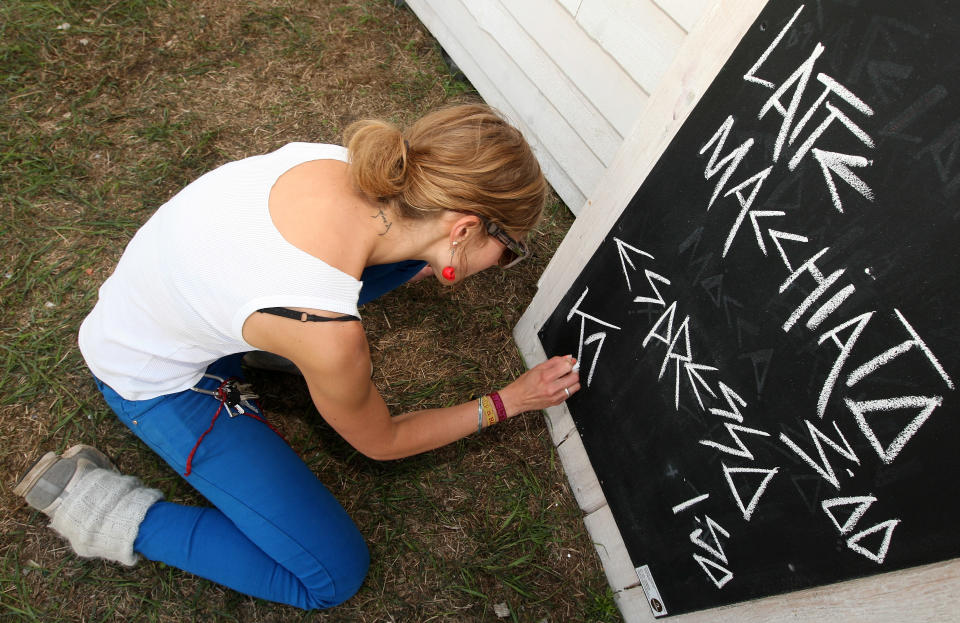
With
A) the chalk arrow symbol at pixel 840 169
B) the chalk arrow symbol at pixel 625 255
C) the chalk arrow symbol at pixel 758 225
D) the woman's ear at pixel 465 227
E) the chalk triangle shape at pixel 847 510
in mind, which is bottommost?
the woman's ear at pixel 465 227

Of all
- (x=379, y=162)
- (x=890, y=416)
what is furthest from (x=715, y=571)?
(x=379, y=162)

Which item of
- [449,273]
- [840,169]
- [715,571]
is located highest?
[840,169]

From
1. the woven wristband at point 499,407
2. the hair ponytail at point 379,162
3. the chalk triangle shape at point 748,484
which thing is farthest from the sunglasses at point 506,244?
the chalk triangle shape at point 748,484

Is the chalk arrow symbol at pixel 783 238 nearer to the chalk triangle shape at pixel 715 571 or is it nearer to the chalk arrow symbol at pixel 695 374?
the chalk arrow symbol at pixel 695 374

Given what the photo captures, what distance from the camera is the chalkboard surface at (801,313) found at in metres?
0.86

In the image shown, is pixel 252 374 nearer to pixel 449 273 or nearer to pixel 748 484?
pixel 449 273

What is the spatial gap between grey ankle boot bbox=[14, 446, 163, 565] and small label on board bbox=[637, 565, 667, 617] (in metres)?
1.37

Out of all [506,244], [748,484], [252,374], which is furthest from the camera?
[252,374]

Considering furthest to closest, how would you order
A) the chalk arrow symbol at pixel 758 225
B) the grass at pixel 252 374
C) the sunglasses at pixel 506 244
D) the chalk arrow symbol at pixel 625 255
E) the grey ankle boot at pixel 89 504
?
1. the grass at pixel 252 374
2. the grey ankle boot at pixel 89 504
3. the chalk arrow symbol at pixel 625 255
4. the sunglasses at pixel 506 244
5. the chalk arrow symbol at pixel 758 225

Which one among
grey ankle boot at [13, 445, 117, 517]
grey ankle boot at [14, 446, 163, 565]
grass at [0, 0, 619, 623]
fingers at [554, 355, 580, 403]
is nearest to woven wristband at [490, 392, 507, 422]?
fingers at [554, 355, 580, 403]

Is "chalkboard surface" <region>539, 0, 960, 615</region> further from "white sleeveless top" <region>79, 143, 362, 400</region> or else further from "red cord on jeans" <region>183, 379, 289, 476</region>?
"red cord on jeans" <region>183, 379, 289, 476</region>

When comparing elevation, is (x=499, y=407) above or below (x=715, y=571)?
below

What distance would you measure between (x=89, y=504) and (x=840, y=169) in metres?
1.93

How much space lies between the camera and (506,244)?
1387mm
